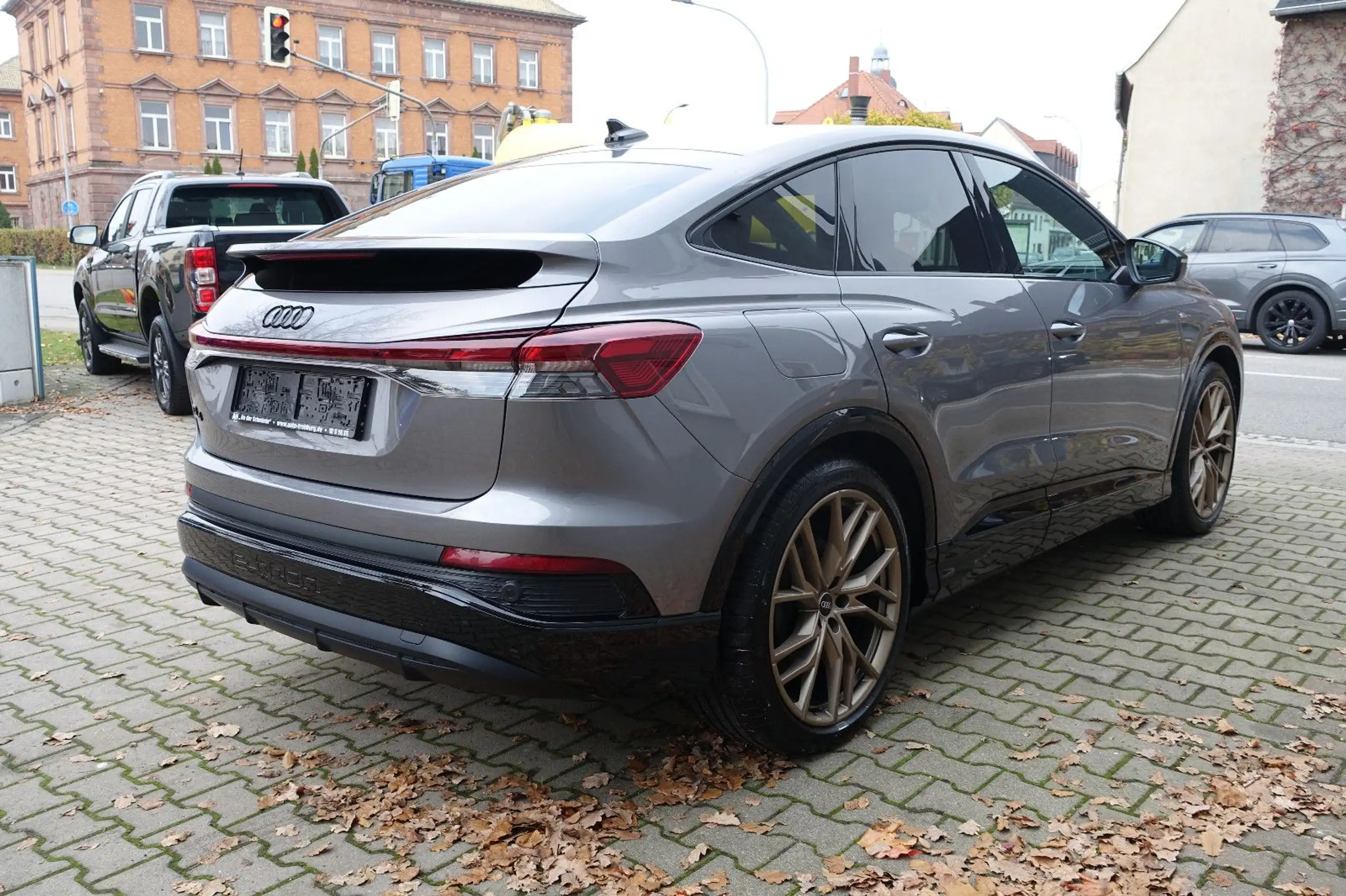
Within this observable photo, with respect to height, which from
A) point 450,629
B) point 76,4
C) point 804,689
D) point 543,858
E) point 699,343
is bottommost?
point 543,858

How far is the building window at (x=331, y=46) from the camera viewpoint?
6156 centimetres

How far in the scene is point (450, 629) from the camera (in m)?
2.82

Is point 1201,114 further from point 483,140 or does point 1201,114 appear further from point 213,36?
point 213,36

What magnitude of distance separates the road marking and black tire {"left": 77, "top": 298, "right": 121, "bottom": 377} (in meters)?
11.7

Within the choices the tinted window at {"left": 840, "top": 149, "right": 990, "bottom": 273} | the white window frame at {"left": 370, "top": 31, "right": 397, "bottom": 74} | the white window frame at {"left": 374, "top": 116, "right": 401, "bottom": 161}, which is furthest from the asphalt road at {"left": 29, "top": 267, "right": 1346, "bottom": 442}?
the white window frame at {"left": 370, "top": 31, "right": 397, "bottom": 74}

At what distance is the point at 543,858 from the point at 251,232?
6.52m

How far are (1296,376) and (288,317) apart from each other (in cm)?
1237

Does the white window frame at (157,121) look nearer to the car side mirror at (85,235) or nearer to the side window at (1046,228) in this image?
the car side mirror at (85,235)

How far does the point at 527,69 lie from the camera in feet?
222

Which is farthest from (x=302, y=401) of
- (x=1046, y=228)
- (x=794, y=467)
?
(x=1046, y=228)

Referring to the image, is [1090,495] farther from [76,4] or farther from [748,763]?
[76,4]

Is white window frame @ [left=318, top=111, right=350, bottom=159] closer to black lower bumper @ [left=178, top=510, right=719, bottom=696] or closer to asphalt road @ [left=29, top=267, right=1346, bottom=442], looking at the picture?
asphalt road @ [left=29, top=267, right=1346, bottom=442]

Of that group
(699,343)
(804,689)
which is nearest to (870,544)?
(804,689)

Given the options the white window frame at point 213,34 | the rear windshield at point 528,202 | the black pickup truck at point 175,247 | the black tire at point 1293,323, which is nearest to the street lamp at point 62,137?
the white window frame at point 213,34
